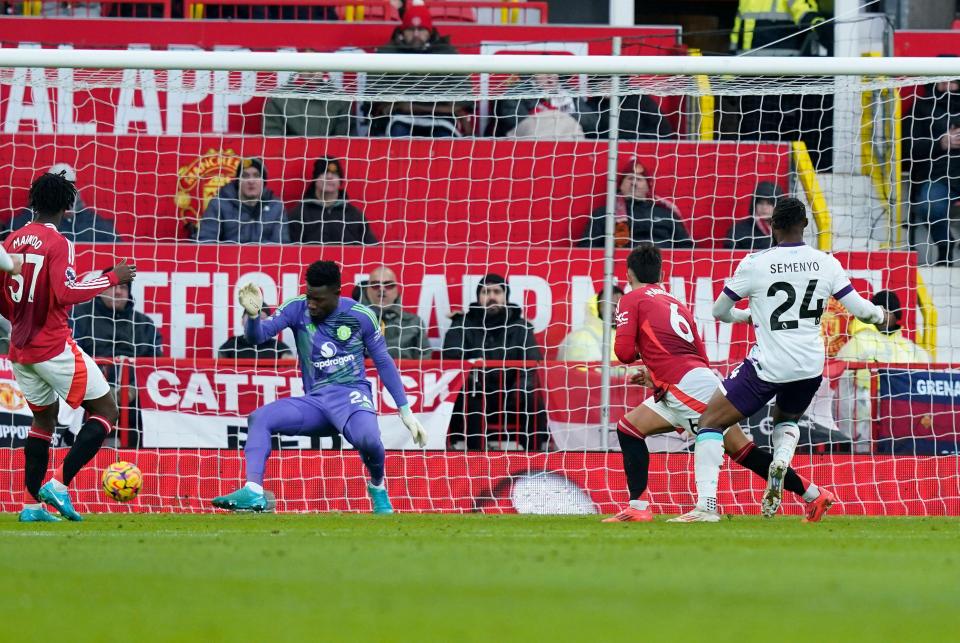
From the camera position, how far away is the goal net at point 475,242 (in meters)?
10.7

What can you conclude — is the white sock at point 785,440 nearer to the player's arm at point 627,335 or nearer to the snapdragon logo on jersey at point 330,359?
the player's arm at point 627,335

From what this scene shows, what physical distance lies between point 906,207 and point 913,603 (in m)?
9.52

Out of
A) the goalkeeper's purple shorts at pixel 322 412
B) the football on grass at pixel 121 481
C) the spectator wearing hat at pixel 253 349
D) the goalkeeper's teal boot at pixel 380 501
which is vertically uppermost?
the spectator wearing hat at pixel 253 349

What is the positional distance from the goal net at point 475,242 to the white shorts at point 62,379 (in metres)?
1.52

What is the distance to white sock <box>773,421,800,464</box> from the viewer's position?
8250mm

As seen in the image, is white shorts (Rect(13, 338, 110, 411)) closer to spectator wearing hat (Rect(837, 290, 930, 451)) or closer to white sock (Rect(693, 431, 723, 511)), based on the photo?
white sock (Rect(693, 431, 723, 511))

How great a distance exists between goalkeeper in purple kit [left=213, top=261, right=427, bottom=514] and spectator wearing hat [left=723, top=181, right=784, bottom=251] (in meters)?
4.22

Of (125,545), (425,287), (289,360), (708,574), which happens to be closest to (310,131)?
(425,287)

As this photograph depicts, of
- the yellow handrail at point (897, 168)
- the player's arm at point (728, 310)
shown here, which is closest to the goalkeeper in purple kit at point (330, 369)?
the player's arm at point (728, 310)

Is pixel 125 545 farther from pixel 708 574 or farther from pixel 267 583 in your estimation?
pixel 708 574

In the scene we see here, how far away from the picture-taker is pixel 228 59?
10.2 meters

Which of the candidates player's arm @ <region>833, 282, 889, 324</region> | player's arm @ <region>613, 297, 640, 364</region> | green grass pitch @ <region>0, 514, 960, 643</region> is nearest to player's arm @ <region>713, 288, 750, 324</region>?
player's arm @ <region>613, 297, 640, 364</region>

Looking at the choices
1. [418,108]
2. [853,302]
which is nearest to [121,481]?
[853,302]

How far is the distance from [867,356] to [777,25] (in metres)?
5.51
